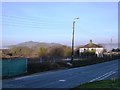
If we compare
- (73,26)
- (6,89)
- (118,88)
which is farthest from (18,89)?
(73,26)

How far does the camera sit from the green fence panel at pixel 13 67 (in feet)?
101

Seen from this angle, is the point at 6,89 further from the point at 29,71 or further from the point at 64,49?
the point at 64,49

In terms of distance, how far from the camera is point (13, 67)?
32.2m

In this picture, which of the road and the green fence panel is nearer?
the road

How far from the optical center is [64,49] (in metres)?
74.1

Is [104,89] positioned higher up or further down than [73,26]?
further down

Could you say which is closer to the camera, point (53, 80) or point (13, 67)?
point (53, 80)

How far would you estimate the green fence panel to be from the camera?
101 feet

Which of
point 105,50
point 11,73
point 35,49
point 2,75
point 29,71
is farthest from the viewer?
point 105,50

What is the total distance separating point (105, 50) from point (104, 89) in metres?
135

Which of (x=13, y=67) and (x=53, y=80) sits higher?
(x=13, y=67)

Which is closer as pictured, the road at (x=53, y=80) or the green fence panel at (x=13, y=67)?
the road at (x=53, y=80)

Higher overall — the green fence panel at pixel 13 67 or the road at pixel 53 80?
the green fence panel at pixel 13 67

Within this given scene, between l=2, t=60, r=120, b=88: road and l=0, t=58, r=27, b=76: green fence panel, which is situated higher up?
l=0, t=58, r=27, b=76: green fence panel
